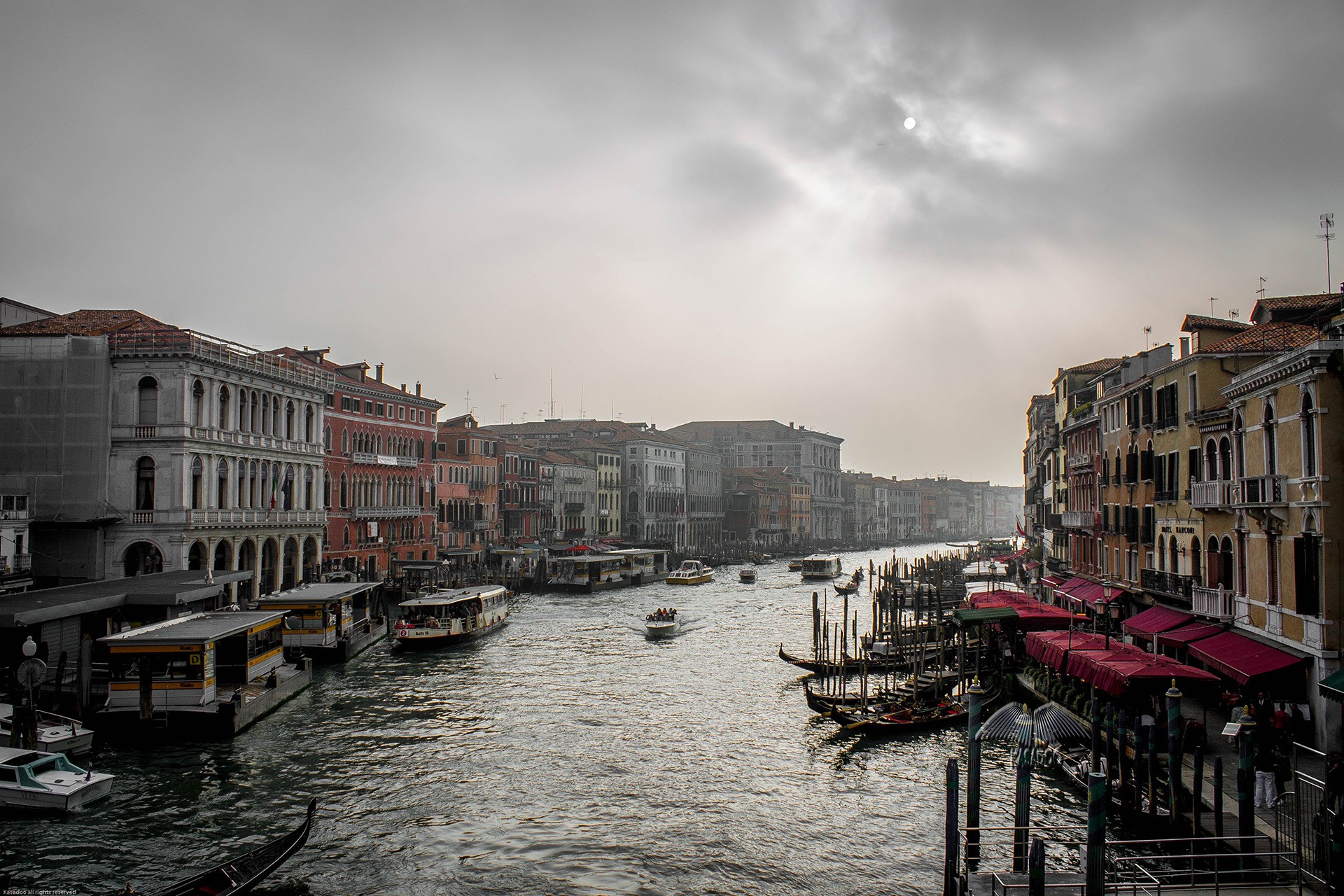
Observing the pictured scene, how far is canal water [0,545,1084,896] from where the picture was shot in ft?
45.1

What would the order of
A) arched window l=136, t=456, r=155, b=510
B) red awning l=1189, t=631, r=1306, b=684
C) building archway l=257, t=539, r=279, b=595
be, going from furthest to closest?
Answer: building archway l=257, t=539, r=279, b=595
arched window l=136, t=456, r=155, b=510
red awning l=1189, t=631, r=1306, b=684

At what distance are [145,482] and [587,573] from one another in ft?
86.4

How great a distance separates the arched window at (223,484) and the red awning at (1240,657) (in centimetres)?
3017

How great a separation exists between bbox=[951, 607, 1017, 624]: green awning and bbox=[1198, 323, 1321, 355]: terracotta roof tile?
7484 mm

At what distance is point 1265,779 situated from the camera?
45.1ft

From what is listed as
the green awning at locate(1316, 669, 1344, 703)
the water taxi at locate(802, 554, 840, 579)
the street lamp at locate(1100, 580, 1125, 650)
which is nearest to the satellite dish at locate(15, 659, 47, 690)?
the green awning at locate(1316, 669, 1344, 703)

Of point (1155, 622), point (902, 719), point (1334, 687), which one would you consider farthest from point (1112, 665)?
point (1155, 622)

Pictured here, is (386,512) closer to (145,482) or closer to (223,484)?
(223,484)

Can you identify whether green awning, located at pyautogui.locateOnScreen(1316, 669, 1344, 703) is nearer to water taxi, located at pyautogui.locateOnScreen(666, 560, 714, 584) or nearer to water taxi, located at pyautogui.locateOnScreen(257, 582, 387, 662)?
water taxi, located at pyautogui.locateOnScreen(257, 582, 387, 662)

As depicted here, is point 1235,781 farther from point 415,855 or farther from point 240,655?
point 240,655

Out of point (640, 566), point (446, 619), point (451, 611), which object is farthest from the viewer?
point (640, 566)

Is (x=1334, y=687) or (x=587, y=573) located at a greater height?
(x=1334, y=687)

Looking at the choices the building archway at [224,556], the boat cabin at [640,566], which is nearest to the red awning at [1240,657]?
the building archway at [224,556]

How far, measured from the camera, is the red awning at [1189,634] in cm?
1981
